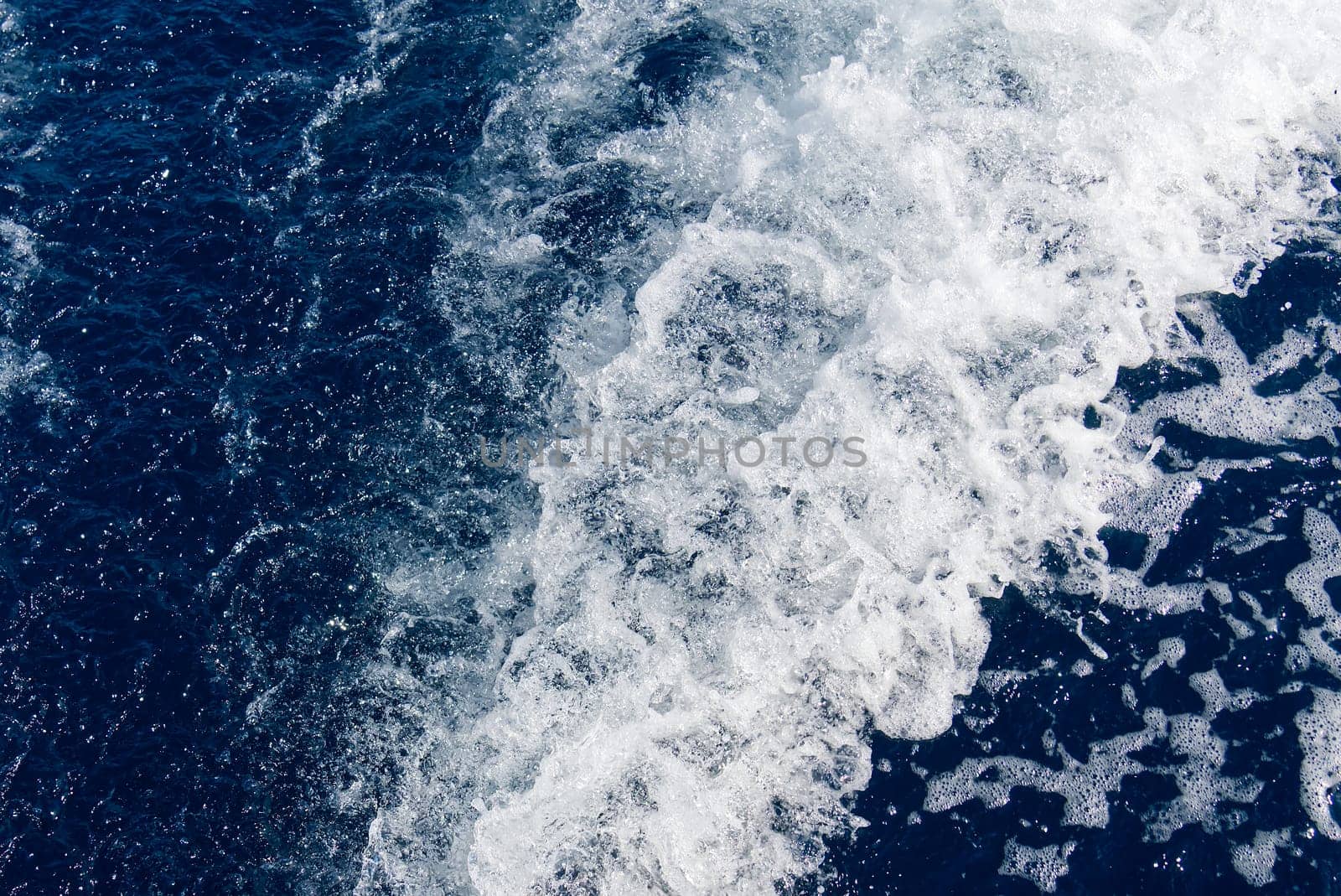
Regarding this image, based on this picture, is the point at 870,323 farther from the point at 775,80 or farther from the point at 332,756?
the point at 332,756

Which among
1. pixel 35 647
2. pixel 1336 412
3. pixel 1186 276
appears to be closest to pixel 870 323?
pixel 1186 276

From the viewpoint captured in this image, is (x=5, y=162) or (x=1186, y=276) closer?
(x=1186, y=276)

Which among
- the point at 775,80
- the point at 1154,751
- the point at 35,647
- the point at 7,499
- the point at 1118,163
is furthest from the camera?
the point at 775,80

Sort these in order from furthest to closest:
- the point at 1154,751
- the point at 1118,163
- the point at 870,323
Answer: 1. the point at 1118,163
2. the point at 870,323
3. the point at 1154,751

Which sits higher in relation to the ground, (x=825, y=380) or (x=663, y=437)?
(x=825, y=380)
